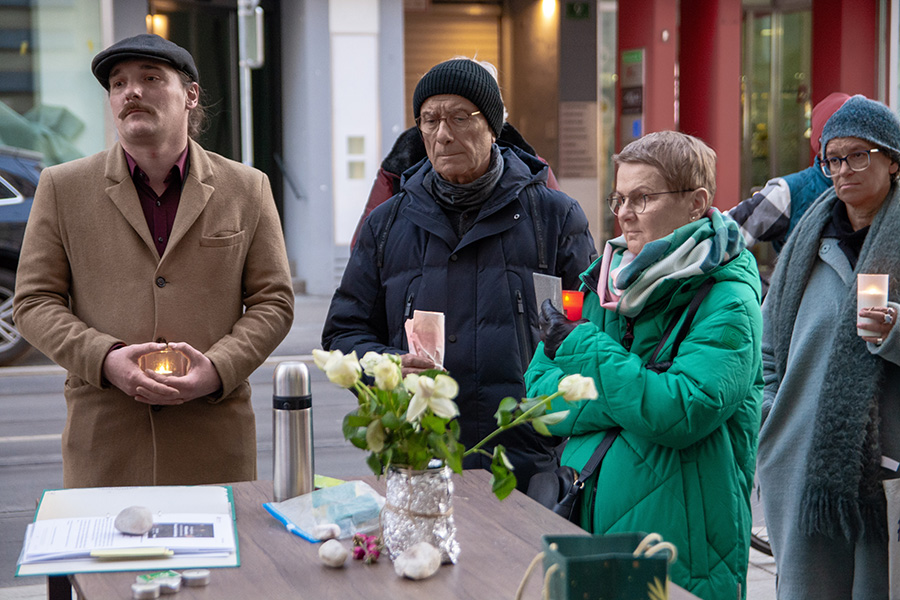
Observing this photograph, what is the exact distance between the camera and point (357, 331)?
3.37 metres

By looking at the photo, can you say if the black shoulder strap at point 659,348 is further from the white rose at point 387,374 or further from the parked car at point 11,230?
the parked car at point 11,230

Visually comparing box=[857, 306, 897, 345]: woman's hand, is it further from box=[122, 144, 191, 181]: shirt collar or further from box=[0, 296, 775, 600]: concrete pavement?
box=[122, 144, 191, 181]: shirt collar

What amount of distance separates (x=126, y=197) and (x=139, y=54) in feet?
1.36

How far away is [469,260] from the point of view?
334 centimetres

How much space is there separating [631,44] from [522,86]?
90.6 inches

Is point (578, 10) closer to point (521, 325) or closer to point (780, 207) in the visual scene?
point (780, 207)

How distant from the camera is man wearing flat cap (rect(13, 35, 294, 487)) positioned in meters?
3.12

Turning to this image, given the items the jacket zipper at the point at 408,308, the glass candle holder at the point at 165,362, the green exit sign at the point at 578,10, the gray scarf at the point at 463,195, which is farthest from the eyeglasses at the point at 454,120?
the green exit sign at the point at 578,10

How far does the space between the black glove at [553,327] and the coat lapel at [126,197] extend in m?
1.21

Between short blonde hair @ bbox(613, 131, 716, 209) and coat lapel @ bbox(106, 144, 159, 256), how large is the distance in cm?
141

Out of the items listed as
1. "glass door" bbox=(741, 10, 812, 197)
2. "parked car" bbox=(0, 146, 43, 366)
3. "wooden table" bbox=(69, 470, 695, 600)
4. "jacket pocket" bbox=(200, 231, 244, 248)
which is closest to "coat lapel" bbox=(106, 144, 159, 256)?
"jacket pocket" bbox=(200, 231, 244, 248)

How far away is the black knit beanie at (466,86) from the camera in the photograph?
10.8 ft

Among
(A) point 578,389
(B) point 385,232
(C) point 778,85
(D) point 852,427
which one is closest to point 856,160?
(D) point 852,427

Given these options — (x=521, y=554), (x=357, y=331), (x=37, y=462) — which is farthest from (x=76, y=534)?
(x=37, y=462)
